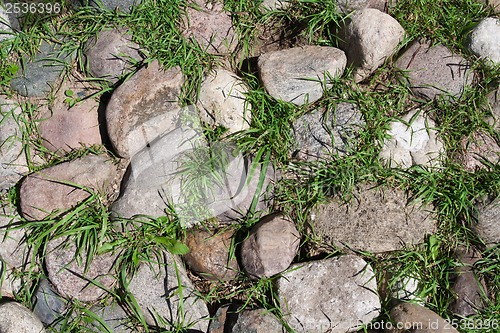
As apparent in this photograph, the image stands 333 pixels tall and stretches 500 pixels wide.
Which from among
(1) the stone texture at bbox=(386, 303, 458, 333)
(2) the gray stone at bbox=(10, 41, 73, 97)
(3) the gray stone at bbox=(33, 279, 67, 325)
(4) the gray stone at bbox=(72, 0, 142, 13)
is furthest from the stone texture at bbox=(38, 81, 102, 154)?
(1) the stone texture at bbox=(386, 303, 458, 333)

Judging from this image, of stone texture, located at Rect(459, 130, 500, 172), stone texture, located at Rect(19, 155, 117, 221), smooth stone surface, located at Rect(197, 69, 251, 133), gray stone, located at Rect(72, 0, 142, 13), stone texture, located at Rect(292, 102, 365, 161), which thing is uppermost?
gray stone, located at Rect(72, 0, 142, 13)

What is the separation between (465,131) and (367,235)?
78 cm

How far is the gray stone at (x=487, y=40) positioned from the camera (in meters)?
3.14

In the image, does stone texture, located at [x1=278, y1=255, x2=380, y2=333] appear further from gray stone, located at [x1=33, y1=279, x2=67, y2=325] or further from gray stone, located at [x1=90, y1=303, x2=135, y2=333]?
gray stone, located at [x1=33, y1=279, x2=67, y2=325]

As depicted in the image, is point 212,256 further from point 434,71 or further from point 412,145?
point 434,71

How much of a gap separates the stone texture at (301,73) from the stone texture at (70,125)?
0.97m

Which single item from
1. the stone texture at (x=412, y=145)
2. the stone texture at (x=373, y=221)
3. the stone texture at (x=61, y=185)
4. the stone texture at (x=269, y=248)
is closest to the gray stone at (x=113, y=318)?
the stone texture at (x=61, y=185)

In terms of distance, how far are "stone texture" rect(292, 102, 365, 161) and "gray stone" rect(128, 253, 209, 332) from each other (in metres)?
0.91

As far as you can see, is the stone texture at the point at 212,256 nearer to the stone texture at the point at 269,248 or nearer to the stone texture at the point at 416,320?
the stone texture at the point at 269,248

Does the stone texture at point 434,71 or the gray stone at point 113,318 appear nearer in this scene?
the gray stone at point 113,318

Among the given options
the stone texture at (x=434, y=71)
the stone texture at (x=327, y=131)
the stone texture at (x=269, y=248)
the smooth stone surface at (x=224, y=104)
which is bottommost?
the stone texture at (x=269, y=248)

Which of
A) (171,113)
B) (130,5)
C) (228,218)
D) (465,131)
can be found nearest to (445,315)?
(465,131)

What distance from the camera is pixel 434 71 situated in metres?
3.20

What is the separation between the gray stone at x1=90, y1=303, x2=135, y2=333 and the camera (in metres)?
3.02
